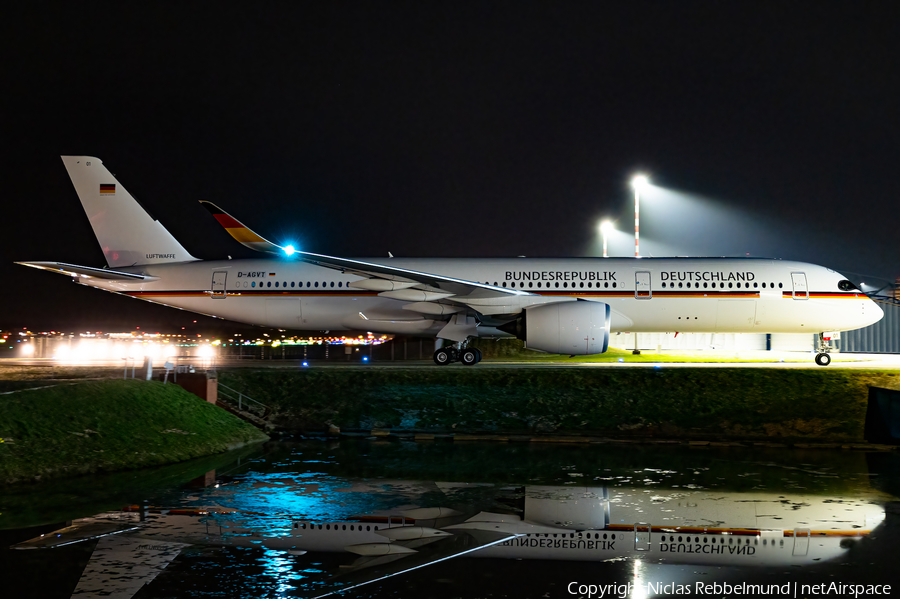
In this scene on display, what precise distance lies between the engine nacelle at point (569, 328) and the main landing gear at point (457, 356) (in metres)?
3.30

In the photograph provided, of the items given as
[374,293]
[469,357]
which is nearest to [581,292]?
[469,357]

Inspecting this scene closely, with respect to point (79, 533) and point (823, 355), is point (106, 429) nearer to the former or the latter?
point (79, 533)

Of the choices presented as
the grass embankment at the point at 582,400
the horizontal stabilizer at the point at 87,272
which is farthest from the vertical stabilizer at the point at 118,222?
the grass embankment at the point at 582,400

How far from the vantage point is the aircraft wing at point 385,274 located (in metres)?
22.4

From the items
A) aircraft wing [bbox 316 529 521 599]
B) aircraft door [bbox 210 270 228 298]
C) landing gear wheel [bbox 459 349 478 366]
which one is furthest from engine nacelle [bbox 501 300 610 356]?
aircraft wing [bbox 316 529 521 599]

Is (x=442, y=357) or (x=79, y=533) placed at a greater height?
(x=442, y=357)

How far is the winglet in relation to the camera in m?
22.7

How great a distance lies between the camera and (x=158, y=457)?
14438mm

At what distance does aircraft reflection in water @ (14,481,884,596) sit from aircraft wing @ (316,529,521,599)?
11 millimetres

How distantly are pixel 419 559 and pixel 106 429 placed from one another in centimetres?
948

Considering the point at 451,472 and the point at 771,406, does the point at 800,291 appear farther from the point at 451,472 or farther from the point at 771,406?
the point at 451,472

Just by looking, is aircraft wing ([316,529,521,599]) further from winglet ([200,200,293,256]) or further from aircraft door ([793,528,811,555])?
winglet ([200,200,293,256])

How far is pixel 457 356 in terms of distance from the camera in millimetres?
25484

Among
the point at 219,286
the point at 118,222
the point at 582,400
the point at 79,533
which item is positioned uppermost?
the point at 118,222
